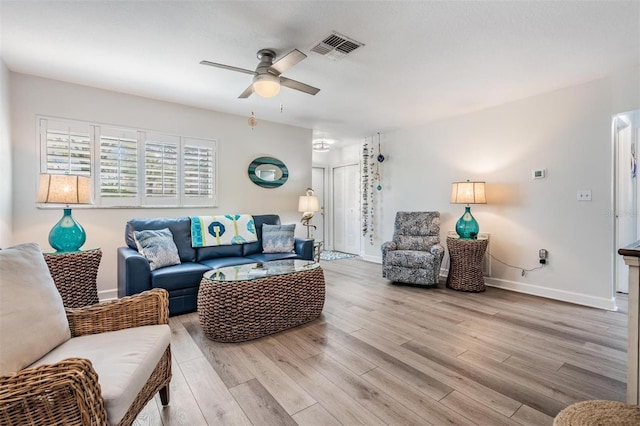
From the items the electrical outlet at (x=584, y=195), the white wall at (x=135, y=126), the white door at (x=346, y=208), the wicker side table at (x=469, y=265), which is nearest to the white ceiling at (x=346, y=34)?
the white wall at (x=135, y=126)

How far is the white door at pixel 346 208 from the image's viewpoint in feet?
20.7

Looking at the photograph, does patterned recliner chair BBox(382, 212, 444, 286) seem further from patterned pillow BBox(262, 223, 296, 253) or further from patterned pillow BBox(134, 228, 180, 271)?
patterned pillow BBox(134, 228, 180, 271)

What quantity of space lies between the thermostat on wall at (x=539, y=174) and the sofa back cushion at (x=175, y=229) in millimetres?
4230

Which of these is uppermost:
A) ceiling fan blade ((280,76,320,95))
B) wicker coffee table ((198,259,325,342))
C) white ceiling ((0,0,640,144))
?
white ceiling ((0,0,640,144))

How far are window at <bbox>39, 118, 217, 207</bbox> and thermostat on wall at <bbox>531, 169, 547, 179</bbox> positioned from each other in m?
4.18

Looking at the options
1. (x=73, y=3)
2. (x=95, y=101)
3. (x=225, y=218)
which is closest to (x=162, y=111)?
(x=95, y=101)

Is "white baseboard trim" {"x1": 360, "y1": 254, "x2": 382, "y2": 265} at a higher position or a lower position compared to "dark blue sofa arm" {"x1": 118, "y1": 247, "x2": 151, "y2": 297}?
lower

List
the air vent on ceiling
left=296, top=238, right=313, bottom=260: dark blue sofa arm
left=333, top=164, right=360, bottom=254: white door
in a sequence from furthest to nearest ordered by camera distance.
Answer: left=333, top=164, right=360, bottom=254: white door
left=296, top=238, right=313, bottom=260: dark blue sofa arm
the air vent on ceiling

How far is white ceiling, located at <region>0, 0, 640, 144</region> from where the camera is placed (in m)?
1.99

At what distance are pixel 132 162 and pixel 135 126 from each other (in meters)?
0.45

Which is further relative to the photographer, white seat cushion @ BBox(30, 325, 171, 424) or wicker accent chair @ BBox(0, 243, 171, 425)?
white seat cushion @ BBox(30, 325, 171, 424)

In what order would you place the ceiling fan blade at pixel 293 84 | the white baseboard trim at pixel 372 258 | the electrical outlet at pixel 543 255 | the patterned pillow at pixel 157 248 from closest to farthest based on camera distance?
the ceiling fan blade at pixel 293 84
the patterned pillow at pixel 157 248
the electrical outlet at pixel 543 255
the white baseboard trim at pixel 372 258

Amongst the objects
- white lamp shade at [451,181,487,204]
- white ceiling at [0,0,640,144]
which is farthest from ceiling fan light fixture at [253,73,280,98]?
white lamp shade at [451,181,487,204]

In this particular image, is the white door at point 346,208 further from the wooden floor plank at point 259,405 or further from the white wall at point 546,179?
the wooden floor plank at point 259,405
